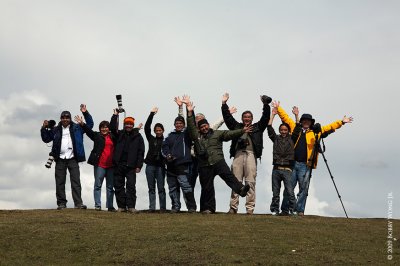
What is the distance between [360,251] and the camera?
13.8 m

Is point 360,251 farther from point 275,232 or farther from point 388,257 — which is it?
point 275,232

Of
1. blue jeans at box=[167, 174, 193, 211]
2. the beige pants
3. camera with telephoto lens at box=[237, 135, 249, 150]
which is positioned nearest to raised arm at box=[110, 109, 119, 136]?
blue jeans at box=[167, 174, 193, 211]

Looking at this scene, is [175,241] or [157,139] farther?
[157,139]

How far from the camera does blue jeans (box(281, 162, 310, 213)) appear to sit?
19.1m

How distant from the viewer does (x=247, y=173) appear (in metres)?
18.9

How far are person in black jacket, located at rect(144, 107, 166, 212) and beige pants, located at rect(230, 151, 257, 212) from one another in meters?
2.36

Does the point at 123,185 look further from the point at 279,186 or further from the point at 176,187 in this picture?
the point at 279,186

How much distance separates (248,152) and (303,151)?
5.73 feet

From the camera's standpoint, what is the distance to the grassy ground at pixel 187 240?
1305 centimetres

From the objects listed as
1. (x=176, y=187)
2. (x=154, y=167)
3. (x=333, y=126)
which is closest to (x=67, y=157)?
(x=154, y=167)

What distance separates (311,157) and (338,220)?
2.16 meters

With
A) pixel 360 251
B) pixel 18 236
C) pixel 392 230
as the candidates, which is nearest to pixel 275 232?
pixel 360 251

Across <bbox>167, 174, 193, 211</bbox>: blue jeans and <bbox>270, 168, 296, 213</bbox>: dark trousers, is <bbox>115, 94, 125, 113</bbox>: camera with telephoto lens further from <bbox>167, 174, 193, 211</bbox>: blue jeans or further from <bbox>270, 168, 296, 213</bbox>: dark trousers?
<bbox>270, 168, 296, 213</bbox>: dark trousers

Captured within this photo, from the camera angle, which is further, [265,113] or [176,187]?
[176,187]
